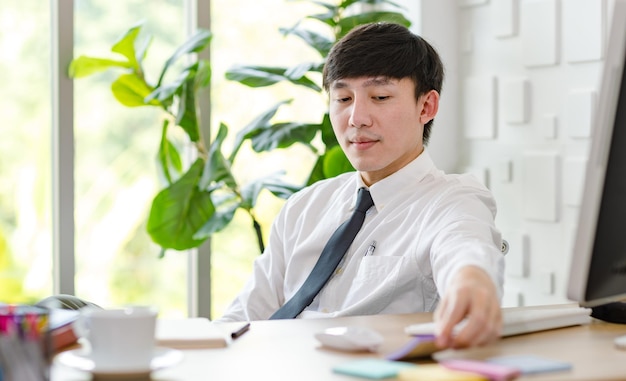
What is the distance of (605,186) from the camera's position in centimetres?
119

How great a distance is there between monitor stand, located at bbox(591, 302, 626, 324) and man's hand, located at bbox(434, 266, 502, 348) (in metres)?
0.34

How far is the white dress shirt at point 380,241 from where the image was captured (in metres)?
1.83

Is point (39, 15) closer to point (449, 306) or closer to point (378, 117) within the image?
point (378, 117)

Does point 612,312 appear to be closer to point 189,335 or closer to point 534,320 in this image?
point 534,320

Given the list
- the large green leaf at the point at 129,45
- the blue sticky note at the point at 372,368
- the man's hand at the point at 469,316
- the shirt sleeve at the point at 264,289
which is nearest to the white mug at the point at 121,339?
the blue sticky note at the point at 372,368

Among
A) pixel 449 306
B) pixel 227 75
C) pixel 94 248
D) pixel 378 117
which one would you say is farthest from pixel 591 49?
pixel 94 248

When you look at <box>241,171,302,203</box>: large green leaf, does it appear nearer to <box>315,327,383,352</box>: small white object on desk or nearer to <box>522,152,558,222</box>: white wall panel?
<box>522,152,558,222</box>: white wall panel

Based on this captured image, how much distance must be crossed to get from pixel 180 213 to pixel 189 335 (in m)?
1.82

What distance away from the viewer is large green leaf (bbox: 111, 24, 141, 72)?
10.5 ft

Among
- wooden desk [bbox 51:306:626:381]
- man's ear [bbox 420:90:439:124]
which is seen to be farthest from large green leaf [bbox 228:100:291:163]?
wooden desk [bbox 51:306:626:381]

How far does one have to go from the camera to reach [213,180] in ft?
10.3

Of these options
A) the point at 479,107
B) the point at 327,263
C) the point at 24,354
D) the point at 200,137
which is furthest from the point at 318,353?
the point at 479,107

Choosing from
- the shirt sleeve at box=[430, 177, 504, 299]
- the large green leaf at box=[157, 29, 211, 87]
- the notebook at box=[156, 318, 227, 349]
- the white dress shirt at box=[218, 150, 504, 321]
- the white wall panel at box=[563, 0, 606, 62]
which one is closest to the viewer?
the notebook at box=[156, 318, 227, 349]

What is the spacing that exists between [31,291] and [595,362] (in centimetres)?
264
